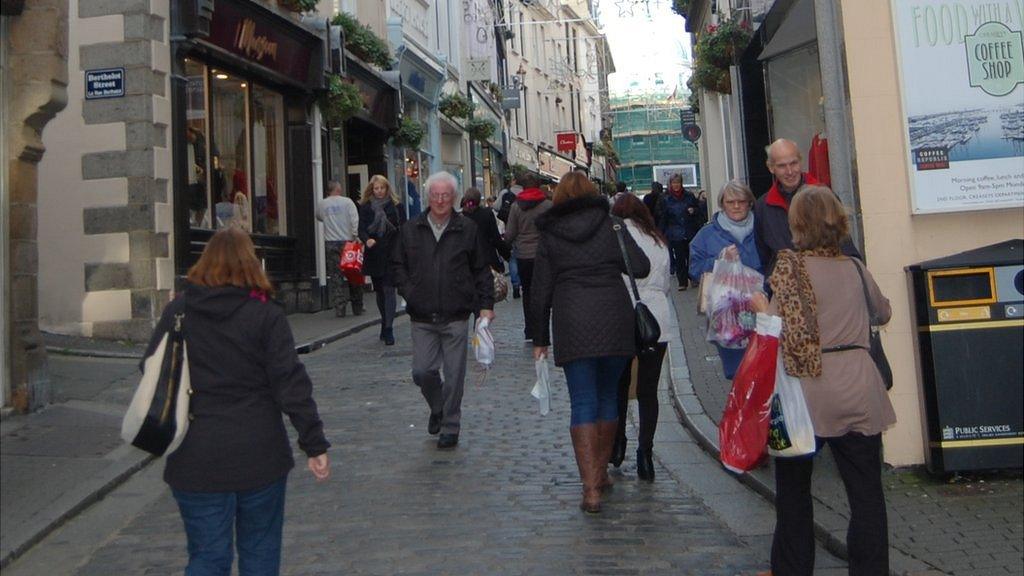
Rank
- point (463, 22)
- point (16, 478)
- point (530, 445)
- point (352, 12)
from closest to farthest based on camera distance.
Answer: point (16, 478) → point (530, 445) → point (352, 12) → point (463, 22)

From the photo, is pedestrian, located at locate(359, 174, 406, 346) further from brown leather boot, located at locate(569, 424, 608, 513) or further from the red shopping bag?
brown leather boot, located at locate(569, 424, 608, 513)

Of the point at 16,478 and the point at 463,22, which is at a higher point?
the point at 463,22

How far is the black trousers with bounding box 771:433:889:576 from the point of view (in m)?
4.69

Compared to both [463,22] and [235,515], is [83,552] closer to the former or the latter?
[235,515]

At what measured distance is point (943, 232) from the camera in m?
6.74

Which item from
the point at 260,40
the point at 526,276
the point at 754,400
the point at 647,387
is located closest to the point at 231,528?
the point at 754,400

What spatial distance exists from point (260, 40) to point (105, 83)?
3.76 m

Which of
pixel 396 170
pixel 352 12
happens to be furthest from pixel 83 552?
pixel 396 170

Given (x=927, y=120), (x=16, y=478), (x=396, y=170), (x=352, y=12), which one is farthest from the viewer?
(x=396, y=170)

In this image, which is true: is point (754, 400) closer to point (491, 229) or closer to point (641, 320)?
point (641, 320)

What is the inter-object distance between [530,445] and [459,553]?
2649 mm

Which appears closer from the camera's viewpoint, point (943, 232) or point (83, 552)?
point (83, 552)

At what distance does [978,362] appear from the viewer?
249 inches

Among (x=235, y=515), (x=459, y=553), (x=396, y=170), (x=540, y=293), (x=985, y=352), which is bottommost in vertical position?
(x=459, y=553)
